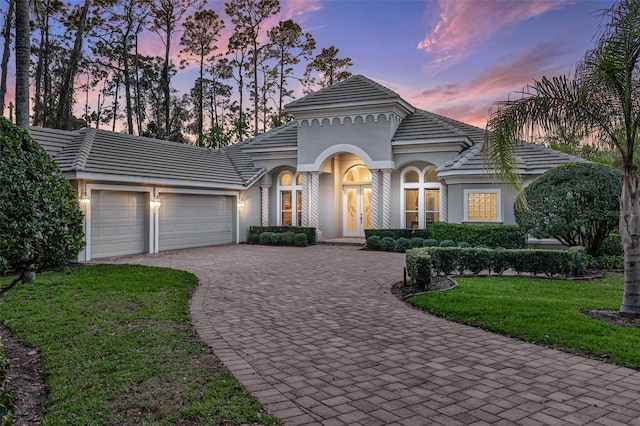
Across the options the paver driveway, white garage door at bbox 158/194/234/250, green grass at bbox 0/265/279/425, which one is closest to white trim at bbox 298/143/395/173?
white garage door at bbox 158/194/234/250

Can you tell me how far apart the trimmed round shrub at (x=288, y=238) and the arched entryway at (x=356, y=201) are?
3806mm

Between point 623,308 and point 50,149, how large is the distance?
655 inches

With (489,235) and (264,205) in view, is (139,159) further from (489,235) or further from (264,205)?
(489,235)

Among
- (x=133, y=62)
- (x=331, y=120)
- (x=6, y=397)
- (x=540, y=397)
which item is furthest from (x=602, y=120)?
(x=133, y=62)

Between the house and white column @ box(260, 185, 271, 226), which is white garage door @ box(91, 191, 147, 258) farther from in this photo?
white column @ box(260, 185, 271, 226)

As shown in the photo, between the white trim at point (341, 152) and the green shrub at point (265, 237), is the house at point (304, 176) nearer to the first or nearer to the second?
the white trim at point (341, 152)

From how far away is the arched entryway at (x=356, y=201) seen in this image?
22.4m

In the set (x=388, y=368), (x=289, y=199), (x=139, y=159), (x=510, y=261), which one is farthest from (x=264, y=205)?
(x=388, y=368)

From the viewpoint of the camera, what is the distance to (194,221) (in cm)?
1891

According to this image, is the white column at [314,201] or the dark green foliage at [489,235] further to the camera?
the white column at [314,201]

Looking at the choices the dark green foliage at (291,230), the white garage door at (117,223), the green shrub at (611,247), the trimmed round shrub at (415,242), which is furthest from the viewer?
the dark green foliage at (291,230)

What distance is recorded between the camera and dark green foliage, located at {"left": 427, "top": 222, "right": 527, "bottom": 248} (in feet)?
49.4

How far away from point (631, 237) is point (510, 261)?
14.0ft

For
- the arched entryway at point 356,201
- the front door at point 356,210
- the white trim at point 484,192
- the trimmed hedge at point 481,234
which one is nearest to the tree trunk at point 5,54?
the arched entryway at point 356,201
